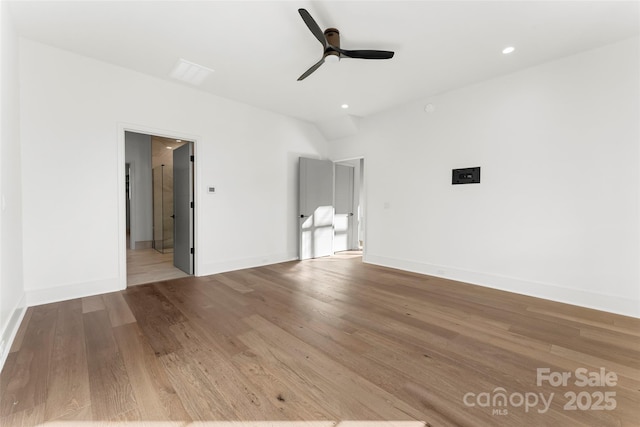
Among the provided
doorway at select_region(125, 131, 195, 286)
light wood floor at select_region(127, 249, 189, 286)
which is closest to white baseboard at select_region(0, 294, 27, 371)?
light wood floor at select_region(127, 249, 189, 286)

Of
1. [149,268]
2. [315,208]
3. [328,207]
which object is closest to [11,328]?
[149,268]

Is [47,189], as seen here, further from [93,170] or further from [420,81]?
[420,81]

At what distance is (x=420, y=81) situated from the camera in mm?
3838

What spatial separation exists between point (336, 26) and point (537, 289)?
3930 millimetres

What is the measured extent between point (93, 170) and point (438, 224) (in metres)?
4.93

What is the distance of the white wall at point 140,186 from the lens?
Result: 6648 mm

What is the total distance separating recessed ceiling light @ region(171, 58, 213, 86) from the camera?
337 centimetres

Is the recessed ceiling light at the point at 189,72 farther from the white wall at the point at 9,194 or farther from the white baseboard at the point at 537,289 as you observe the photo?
the white baseboard at the point at 537,289

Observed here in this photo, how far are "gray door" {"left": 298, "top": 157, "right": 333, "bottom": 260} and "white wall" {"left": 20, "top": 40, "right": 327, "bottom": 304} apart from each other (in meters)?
1.15

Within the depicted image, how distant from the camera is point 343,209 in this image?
6656 millimetres

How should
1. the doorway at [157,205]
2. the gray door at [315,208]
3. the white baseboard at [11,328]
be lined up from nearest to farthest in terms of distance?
the white baseboard at [11,328] → the doorway at [157,205] → the gray door at [315,208]

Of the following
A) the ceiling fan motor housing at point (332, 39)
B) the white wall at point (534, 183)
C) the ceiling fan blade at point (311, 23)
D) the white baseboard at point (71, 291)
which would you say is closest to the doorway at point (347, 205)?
the white wall at point (534, 183)

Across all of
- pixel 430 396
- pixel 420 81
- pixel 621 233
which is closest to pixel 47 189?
pixel 430 396

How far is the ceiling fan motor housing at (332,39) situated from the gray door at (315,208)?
288 cm
